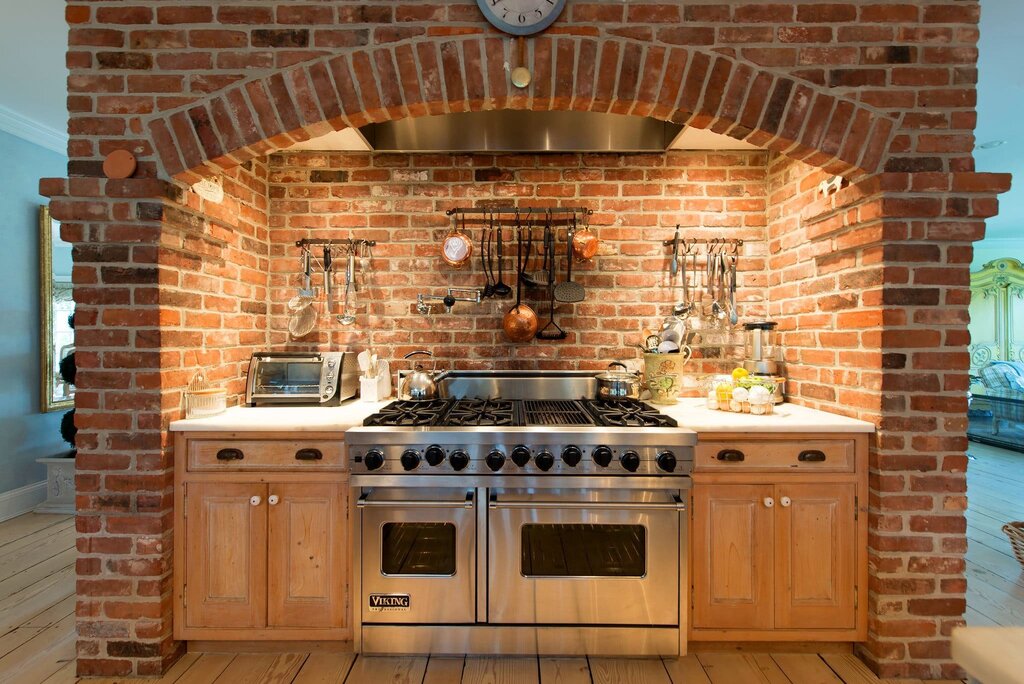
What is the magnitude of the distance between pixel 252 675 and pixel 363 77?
226 cm

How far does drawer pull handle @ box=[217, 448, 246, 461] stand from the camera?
6.12 feet

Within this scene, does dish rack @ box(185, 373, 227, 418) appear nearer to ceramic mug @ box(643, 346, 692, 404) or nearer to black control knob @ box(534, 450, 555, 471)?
black control knob @ box(534, 450, 555, 471)

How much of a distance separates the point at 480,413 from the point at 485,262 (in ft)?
3.17

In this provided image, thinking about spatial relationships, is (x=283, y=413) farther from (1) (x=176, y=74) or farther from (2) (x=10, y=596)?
(2) (x=10, y=596)

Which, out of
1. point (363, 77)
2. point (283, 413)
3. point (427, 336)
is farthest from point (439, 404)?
point (363, 77)

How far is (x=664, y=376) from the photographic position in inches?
93.7

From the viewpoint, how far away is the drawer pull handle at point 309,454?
1872 millimetres

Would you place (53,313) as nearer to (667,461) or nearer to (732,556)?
(667,461)

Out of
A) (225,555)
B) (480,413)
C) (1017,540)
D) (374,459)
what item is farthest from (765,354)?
(225,555)

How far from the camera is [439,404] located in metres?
2.27

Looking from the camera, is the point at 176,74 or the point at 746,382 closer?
the point at 176,74

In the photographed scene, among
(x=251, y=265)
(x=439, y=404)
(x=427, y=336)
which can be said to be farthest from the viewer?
(x=427, y=336)

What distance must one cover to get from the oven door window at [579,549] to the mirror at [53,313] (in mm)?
3663

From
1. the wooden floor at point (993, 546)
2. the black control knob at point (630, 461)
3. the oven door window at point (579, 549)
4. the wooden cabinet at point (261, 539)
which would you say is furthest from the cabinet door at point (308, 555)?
the wooden floor at point (993, 546)
